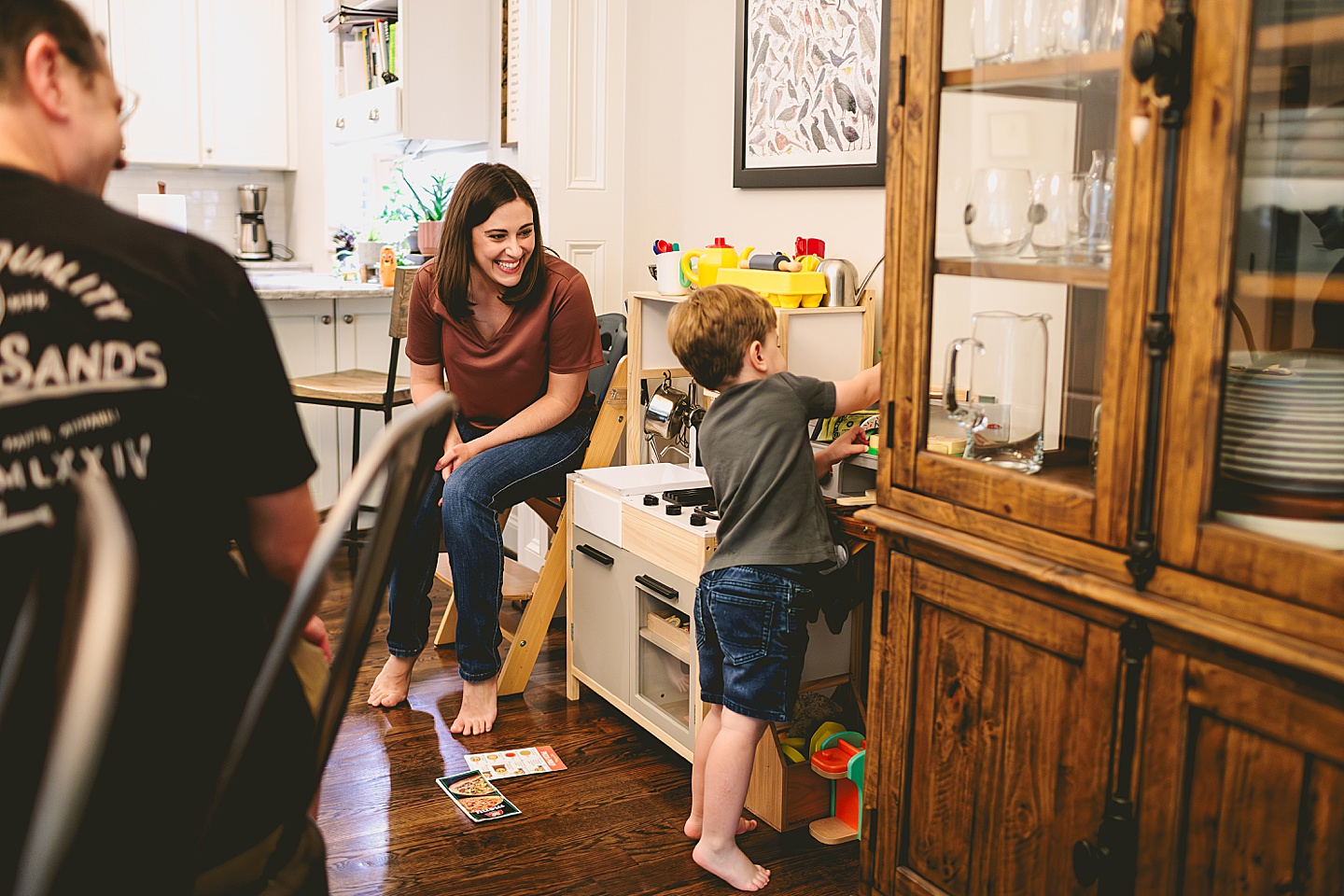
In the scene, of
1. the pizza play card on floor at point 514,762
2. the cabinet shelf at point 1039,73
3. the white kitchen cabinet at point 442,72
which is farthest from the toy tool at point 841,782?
the white kitchen cabinet at point 442,72

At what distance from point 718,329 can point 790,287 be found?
19.5 inches

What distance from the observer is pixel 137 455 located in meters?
0.95

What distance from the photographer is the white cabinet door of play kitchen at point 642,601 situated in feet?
A: 7.95

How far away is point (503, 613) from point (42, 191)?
277 cm

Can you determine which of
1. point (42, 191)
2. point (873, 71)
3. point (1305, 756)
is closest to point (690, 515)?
point (873, 71)

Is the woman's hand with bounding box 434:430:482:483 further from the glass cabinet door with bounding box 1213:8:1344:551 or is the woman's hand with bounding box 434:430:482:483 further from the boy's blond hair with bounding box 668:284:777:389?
the glass cabinet door with bounding box 1213:8:1344:551

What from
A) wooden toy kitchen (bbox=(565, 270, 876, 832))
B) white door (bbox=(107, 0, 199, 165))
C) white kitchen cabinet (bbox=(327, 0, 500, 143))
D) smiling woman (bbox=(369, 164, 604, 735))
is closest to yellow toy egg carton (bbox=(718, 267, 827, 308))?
wooden toy kitchen (bbox=(565, 270, 876, 832))

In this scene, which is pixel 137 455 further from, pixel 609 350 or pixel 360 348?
pixel 360 348

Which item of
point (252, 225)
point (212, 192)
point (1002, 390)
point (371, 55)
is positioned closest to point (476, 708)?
point (1002, 390)

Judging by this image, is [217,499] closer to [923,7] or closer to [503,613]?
[923,7]

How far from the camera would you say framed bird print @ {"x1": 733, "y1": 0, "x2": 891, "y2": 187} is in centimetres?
269

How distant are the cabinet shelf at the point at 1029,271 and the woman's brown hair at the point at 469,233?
1429 mm

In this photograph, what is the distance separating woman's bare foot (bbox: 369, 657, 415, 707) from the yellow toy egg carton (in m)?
1.30

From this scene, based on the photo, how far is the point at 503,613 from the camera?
3602 mm
